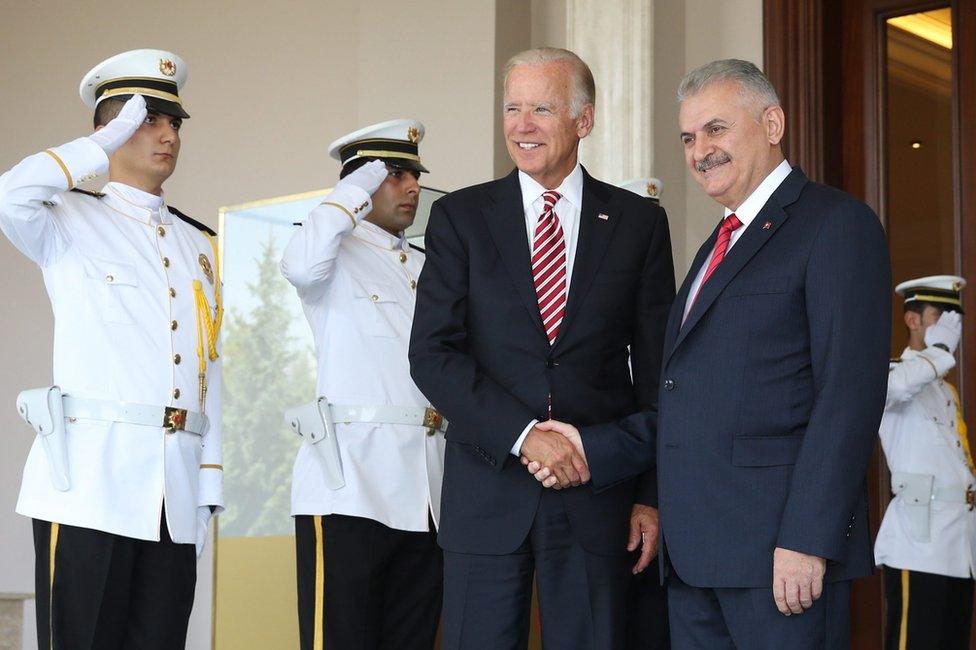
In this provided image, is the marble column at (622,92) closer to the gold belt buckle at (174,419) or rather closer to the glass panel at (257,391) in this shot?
the glass panel at (257,391)

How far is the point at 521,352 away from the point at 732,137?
58 cm

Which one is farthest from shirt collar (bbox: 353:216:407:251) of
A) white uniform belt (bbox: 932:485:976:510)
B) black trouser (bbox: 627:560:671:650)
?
white uniform belt (bbox: 932:485:976:510)

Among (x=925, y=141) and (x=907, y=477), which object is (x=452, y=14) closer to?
(x=925, y=141)

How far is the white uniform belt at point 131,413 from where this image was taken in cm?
270

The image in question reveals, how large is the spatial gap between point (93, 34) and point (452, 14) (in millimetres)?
2181

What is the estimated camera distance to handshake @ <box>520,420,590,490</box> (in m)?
2.31

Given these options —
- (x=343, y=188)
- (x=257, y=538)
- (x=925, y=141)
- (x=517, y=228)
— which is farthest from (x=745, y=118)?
(x=257, y=538)

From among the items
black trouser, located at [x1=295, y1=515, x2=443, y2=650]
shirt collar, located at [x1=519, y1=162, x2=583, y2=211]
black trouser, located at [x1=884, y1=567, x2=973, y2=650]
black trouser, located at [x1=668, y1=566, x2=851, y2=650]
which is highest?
shirt collar, located at [x1=519, y1=162, x2=583, y2=211]

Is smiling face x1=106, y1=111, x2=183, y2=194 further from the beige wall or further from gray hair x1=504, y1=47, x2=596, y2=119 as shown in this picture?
the beige wall

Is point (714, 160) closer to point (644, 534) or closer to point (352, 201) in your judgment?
point (644, 534)

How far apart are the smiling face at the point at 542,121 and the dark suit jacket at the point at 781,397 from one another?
1.64ft

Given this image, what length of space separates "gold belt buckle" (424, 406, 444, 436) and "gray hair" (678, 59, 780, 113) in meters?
1.29

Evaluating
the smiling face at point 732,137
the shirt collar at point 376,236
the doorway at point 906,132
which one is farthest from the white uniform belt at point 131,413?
the doorway at point 906,132

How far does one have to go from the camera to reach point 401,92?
5.04 m
